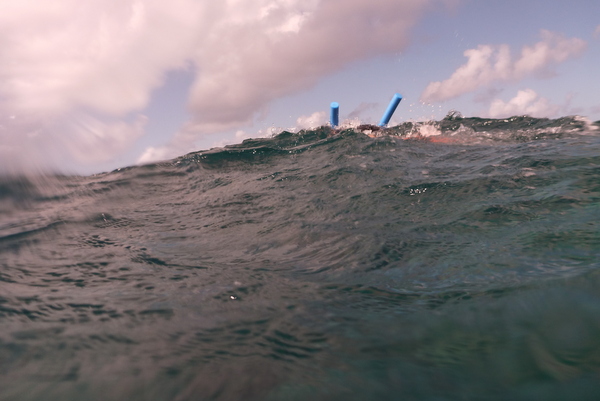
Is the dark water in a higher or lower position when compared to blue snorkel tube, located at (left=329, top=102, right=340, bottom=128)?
lower

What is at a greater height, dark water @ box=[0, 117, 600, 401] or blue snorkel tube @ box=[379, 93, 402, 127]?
blue snorkel tube @ box=[379, 93, 402, 127]

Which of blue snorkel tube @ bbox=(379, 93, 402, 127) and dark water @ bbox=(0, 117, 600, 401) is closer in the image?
dark water @ bbox=(0, 117, 600, 401)

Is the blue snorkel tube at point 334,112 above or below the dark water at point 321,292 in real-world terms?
above

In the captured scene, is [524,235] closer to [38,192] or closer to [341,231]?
[341,231]

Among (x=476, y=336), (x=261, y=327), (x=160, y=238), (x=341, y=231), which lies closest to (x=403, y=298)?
(x=476, y=336)

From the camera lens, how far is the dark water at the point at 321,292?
1.67m

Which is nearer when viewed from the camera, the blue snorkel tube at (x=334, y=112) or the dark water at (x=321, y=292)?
the dark water at (x=321, y=292)

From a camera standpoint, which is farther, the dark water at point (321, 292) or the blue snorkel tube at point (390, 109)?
the blue snorkel tube at point (390, 109)

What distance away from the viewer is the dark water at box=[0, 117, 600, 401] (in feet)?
5.48

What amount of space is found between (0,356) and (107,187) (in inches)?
256

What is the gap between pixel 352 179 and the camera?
6.68m

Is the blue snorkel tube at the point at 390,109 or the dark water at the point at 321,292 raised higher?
the blue snorkel tube at the point at 390,109

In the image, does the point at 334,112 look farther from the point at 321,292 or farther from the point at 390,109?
the point at 321,292

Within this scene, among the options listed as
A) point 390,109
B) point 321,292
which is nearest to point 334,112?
point 390,109
